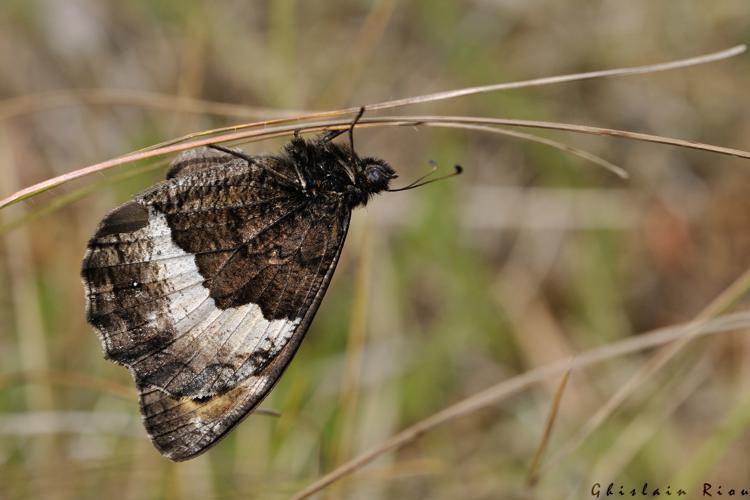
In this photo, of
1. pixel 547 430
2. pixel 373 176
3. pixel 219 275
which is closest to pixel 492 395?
pixel 547 430

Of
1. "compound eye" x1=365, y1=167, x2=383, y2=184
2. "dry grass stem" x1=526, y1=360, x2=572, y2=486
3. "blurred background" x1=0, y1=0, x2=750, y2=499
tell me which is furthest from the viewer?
"blurred background" x1=0, y1=0, x2=750, y2=499

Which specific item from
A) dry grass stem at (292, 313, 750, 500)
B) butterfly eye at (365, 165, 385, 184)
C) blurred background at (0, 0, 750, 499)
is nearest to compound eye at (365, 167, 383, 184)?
butterfly eye at (365, 165, 385, 184)

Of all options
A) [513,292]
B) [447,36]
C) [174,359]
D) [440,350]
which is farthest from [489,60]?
[174,359]

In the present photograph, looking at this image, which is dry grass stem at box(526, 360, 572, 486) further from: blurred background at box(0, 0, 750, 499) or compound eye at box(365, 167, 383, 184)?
compound eye at box(365, 167, 383, 184)

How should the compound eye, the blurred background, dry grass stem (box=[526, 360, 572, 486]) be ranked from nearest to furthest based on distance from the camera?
dry grass stem (box=[526, 360, 572, 486]) < the compound eye < the blurred background

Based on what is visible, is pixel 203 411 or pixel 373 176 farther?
pixel 373 176

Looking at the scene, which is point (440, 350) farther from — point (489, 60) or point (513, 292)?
point (489, 60)

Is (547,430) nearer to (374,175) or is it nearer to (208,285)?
(374,175)
